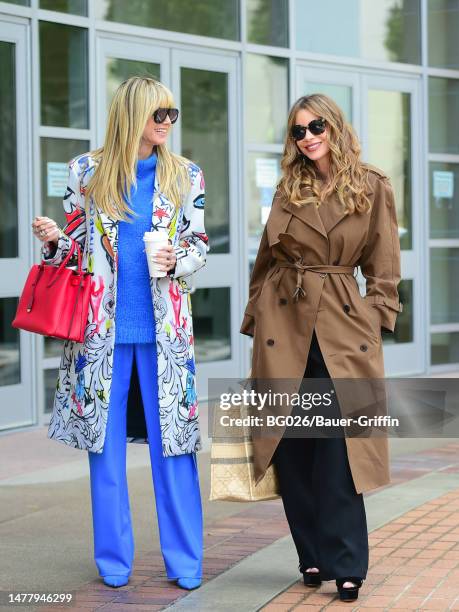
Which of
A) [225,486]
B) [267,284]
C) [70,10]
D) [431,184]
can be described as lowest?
[225,486]

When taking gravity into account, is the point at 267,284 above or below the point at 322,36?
below

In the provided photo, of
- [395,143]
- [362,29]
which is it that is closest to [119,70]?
[362,29]

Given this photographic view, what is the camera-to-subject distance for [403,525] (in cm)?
594

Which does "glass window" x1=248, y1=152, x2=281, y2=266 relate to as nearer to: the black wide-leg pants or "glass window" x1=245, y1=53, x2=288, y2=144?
"glass window" x1=245, y1=53, x2=288, y2=144

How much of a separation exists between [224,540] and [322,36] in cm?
664

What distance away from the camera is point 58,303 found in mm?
4742

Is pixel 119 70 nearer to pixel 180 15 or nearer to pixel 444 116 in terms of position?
pixel 180 15

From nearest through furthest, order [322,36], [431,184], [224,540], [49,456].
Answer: [224,540] < [49,456] < [322,36] < [431,184]

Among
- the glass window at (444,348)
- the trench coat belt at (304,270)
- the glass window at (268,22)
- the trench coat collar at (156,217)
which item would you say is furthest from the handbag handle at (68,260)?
the glass window at (444,348)

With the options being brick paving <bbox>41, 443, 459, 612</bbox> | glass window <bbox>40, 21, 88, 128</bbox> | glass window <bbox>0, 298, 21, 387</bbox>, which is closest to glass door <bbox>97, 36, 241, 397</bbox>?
glass window <bbox>40, 21, 88, 128</bbox>

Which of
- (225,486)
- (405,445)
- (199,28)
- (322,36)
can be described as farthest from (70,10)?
(225,486)

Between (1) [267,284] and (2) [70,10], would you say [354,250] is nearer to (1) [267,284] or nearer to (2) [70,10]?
(1) [267,284]

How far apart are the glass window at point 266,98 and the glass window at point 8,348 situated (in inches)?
116

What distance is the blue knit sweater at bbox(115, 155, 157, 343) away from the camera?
4.80 metres
